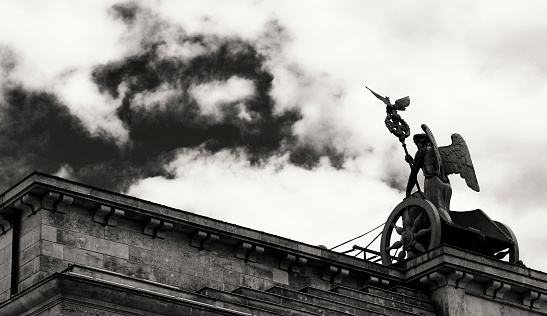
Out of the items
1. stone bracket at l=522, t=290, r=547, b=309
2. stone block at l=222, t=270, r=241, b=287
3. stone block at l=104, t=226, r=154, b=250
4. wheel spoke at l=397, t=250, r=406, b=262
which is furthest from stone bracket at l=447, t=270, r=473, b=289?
stone block at l=104, t=226, r=154, b=250

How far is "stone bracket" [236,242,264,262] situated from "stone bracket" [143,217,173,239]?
9.52 ft

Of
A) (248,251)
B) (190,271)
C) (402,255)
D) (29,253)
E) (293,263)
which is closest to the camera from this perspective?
(29,253)

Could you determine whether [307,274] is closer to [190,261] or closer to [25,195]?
[190,261]

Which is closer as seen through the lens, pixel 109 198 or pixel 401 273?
pixel 109 198

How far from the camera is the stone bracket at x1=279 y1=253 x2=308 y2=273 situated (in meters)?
43.6

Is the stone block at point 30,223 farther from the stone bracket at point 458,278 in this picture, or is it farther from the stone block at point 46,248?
the stone bracket at point 458,278

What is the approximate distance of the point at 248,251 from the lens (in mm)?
42750

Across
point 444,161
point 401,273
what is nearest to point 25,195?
point 401,273

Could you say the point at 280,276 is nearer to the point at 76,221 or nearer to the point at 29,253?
the point at 76,221

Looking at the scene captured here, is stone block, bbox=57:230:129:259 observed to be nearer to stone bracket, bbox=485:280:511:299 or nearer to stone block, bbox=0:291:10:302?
stone block, bbox=0:291:10:302

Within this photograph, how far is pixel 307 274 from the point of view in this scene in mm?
44312

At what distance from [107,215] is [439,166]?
15.0m

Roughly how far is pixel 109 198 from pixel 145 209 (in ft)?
4.12

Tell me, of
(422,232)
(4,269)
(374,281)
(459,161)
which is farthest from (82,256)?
(459,161)
